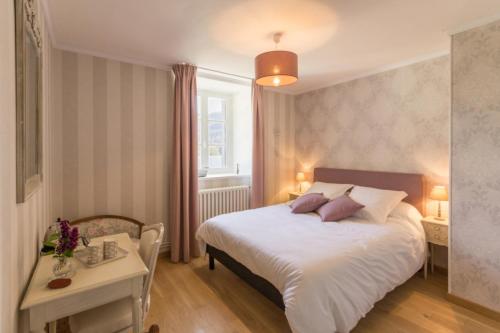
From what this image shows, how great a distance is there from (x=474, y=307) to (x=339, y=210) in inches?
52.1

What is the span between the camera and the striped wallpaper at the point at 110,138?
2580 millimetres

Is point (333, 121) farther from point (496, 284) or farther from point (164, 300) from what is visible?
point (164, 300)

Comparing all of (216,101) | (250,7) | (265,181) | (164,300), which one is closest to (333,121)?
(265,181)

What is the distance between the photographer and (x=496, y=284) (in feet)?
6.55

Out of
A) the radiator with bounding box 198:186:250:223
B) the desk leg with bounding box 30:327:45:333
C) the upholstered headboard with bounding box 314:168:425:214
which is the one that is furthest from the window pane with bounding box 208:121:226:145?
the desk leg with bounding box 30:327:45:333

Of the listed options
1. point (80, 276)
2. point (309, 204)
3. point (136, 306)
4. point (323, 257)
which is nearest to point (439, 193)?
point (309, 204)

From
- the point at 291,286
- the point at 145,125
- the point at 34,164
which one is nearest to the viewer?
the point at 34,164

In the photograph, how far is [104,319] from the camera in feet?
4.56

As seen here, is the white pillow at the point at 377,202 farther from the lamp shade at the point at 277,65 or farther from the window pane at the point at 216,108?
the window pane at the point at 216,108

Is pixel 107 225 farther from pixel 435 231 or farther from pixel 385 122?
pixel 385 122

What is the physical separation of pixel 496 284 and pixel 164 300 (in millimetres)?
2824

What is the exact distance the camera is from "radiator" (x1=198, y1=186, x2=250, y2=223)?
11.3ft

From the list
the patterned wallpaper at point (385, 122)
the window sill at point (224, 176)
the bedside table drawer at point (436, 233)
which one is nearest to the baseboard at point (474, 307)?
the bedside table drawer at point (436, 233)

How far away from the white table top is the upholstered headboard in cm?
290
